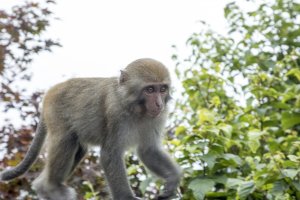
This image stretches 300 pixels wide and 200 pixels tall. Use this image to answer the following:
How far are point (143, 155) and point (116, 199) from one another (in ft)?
1.79

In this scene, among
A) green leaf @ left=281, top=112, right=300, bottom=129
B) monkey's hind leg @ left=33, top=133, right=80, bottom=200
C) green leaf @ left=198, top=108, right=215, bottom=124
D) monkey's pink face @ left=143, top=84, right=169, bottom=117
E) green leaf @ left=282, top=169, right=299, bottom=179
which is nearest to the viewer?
green leaf @ left=282, top=169, right=299, bottom=179

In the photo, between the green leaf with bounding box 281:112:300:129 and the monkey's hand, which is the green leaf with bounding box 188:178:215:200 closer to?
the monkey's hand

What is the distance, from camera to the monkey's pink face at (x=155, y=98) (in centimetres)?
519

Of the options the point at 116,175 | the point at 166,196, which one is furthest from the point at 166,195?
the point at 116,175

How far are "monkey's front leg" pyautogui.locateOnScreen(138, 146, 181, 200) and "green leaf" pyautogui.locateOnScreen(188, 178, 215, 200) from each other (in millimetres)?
143

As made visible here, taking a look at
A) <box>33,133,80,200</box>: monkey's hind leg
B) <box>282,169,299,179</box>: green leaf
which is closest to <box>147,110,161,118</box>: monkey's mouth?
<box>33,133,80,200</box>: monkey's hind leg

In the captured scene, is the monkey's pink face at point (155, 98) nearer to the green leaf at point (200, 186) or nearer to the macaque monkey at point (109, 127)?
the macaque monkey at point (109, 127)

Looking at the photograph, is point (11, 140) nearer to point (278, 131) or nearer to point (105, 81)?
point (105, 81)

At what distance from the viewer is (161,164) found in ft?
18.7

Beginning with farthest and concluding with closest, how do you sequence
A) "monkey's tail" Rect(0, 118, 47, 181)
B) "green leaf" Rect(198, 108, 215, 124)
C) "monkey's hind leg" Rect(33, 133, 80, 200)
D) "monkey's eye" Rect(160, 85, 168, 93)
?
1. "monkey's tail" Rect(0, 118, 47, 181)
2. "monkey's hind leg" Rect(33, 133, 80, 200)
3. "green leaf" Rect(198, 108, 215, 124)
4. "monkey's eye" Rect(160, 85, 168, 93)

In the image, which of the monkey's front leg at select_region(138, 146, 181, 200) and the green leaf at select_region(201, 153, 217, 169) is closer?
the green leaf at select_region(201, 153, 217, 169)

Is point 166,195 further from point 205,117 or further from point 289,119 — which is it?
point 289,119

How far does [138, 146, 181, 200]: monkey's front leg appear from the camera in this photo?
5.51 meters

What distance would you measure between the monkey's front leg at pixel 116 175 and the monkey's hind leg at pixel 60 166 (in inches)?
17.3
